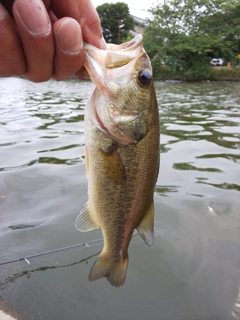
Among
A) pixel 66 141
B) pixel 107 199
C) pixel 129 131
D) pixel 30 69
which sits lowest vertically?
pixel 66 141

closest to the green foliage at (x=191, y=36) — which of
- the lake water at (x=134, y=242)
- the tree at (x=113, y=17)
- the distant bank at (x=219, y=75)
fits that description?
the distant bank at (x=219, y=75)

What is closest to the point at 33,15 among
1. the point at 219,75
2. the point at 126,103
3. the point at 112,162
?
the point at 126,103

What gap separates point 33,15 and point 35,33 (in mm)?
74

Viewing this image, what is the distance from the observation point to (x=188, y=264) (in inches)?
131

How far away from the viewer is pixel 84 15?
174 cm

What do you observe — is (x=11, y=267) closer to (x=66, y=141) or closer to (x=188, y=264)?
(x=188, y=264)

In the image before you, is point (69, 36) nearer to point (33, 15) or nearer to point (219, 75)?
point (33, 15)

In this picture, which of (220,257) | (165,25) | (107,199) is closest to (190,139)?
(220,257)

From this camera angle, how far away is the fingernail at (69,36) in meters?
1.53

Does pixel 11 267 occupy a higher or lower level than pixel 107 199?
lower

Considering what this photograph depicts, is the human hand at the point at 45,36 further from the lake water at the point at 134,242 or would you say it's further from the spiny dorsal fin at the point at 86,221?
the lake water at the point at 134,242

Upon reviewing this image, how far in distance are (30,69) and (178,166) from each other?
4357mm

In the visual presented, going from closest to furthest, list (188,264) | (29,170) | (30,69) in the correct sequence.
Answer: (30,69)
(188,264)
(29,170)

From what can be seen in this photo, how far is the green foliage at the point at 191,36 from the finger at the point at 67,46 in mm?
31081
